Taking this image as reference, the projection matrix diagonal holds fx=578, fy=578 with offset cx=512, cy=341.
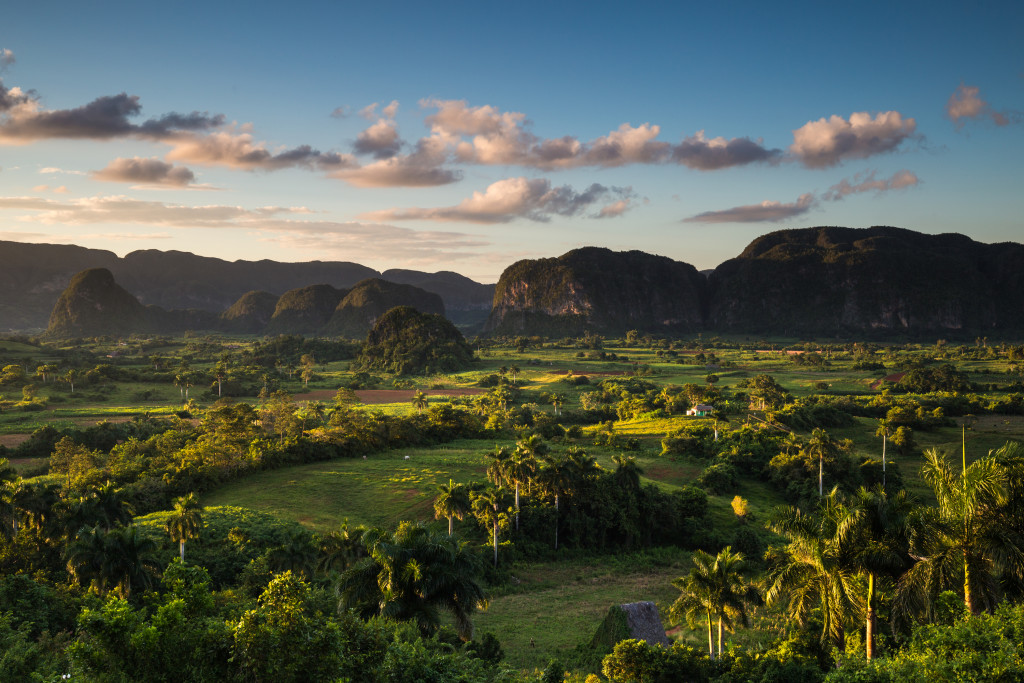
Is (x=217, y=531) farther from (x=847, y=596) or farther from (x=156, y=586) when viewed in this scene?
(x=847, y=596)

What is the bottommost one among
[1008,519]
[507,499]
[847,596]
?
[507,499]

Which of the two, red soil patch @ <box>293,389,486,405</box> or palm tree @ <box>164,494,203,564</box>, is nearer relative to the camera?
palm tree @ <box>164,494,203,564</box>

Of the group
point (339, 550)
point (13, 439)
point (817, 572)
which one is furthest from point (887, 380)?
point (13, 439)

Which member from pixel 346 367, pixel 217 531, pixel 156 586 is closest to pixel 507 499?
pixel 217 531

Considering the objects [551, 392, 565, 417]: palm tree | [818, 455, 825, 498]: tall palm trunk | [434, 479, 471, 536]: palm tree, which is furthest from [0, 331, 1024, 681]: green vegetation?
[551, 392, 565, 417]: palm tree

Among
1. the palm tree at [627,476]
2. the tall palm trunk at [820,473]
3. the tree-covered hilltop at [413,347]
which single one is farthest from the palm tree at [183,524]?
the tree-covered hilltop at [413,347]

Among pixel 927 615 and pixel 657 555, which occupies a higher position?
pixel 927 615

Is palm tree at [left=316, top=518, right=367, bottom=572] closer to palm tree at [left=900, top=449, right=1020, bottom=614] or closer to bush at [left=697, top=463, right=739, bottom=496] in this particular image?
palm tree at [left=900, top=449, right=1020, bottom=614]
